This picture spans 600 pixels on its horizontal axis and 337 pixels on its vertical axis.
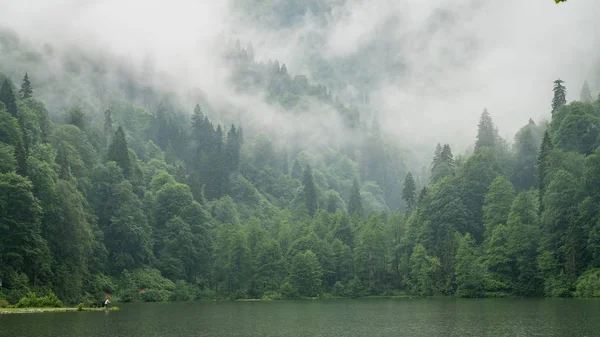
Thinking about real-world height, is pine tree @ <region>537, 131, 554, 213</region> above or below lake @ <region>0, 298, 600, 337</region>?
above

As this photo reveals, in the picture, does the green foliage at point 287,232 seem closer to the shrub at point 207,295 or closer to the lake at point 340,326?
the shrub at point 207,295

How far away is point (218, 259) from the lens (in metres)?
146

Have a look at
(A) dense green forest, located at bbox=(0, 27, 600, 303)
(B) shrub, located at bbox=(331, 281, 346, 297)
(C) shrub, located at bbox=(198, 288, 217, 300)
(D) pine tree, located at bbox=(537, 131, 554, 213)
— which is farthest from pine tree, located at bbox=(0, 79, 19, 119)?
(D) pine tree, located at bbox=(537, 131, 554, 213)

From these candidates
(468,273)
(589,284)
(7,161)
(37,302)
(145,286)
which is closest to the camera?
(37,302)

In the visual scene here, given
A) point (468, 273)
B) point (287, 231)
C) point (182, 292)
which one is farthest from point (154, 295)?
point (468, 273)

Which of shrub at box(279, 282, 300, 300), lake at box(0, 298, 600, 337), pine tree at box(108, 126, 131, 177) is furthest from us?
pine tree at box(108, 126, 131, 177)

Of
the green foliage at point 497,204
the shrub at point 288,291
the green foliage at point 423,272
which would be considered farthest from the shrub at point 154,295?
the green foliage at point 497,204

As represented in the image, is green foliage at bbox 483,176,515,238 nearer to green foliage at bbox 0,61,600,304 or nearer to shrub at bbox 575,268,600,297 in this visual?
green foliage at bbox 0,61,600,304

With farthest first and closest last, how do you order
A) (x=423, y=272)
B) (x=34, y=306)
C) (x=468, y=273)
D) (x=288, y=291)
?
(x=288, y=291), (x=423, y=272), (x=468, y=273), (x=34, y=306)

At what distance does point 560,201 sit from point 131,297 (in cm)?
8936

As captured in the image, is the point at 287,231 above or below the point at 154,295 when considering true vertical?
above

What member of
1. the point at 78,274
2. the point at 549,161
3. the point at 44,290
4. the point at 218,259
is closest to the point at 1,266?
the point at 44,290

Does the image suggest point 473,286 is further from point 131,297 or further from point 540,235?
point 131,297

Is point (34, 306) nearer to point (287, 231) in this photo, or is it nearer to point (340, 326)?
point (340, 326)
